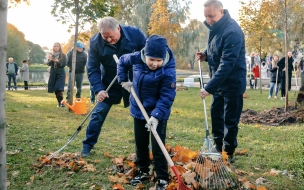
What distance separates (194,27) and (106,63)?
26133 mm

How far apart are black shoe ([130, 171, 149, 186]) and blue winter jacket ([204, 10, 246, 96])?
1200mm

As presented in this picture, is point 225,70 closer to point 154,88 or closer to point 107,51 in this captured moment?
point 154,88

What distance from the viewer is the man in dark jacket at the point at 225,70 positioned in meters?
4.01

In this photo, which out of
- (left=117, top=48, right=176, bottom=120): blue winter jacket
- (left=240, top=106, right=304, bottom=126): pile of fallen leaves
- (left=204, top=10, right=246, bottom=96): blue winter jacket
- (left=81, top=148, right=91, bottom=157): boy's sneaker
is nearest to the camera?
(left=117, top=48, right=176, bottom=120): blue winter jacket

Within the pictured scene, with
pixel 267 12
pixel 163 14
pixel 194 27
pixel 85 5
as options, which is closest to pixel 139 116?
pixel 85 5

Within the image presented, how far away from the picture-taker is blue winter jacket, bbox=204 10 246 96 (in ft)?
13.1

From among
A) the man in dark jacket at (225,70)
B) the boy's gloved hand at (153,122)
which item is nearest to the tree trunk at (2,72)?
the boy's gloved hand at (153,122)

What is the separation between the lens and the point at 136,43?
4.43 meters

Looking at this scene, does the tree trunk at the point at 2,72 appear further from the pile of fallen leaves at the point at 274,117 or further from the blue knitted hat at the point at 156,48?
the pile of fallen leaves at the point at 274,117

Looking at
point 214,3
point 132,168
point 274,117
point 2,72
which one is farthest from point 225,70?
point 274,117

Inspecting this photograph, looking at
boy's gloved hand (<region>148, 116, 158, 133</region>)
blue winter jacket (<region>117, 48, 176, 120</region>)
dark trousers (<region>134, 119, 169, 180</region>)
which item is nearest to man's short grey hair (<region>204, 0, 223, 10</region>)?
blue winter jacket (<region>117, 48, 176, 120</region>)

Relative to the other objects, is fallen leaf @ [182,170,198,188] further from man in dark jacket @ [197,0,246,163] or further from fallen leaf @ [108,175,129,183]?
man in dark jacket @ [197,0,246,163]

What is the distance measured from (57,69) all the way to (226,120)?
641 centimetres

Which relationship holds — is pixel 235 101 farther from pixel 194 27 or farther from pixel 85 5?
pixel 194 27
